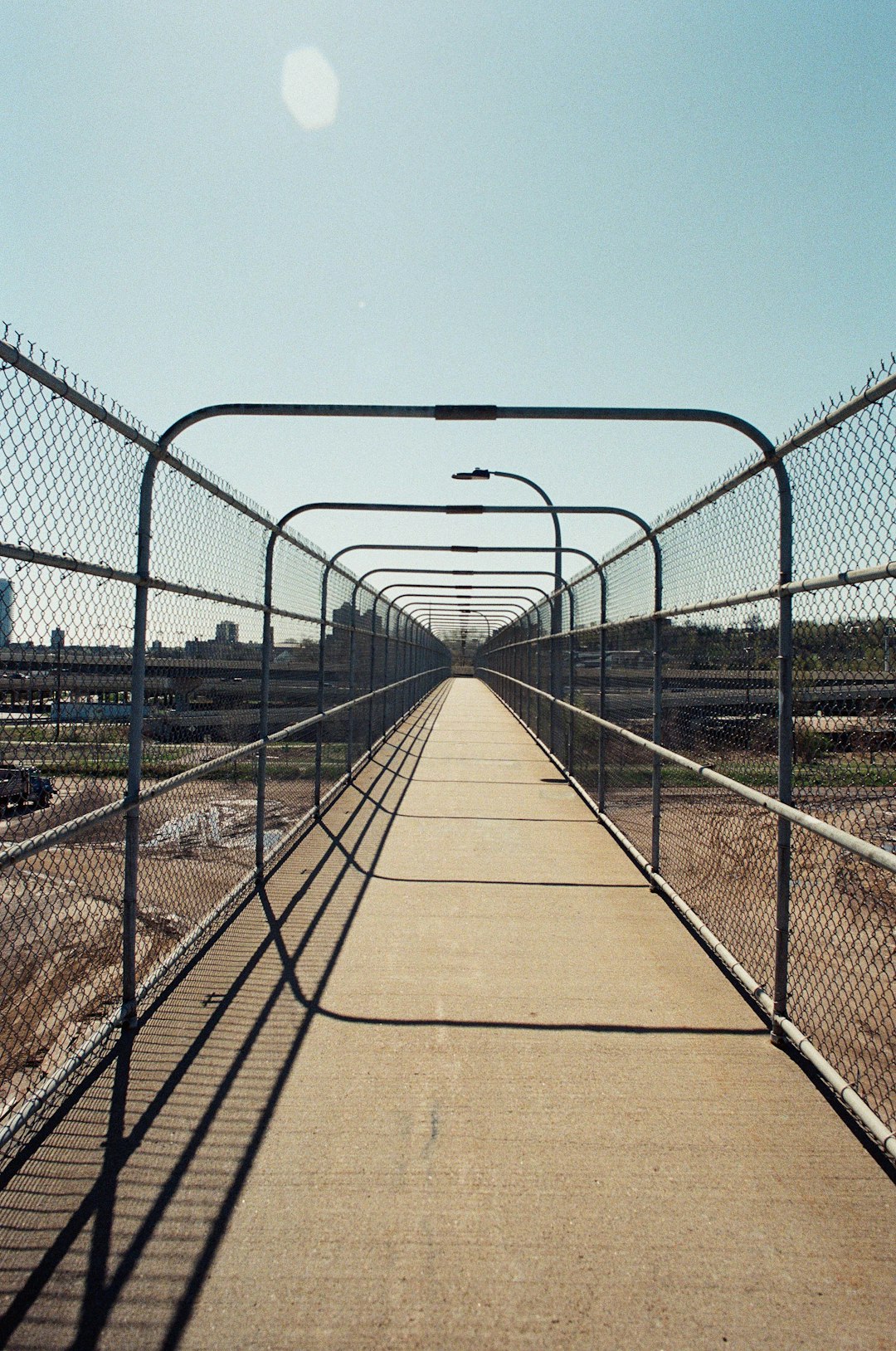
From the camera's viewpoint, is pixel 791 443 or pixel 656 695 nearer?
pixel 791 443

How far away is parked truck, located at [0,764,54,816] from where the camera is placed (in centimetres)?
216

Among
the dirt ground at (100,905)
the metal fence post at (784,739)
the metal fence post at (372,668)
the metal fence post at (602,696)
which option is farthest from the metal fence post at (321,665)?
the metal fence post at (784,739)

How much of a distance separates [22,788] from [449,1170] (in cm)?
152

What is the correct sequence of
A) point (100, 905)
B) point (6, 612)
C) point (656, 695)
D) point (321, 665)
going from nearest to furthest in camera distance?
point (6, 612), point (100, 905), point (656, 695), point (321, 665)

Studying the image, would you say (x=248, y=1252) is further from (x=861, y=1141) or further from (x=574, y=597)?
(x=574, y=597)

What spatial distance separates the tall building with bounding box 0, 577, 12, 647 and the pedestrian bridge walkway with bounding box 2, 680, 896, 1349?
1382 millimetres

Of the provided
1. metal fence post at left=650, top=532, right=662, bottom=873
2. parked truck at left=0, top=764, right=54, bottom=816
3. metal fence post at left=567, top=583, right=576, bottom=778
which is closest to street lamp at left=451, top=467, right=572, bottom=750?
metal fence post at left=567, top=583, right=576, bottom=778

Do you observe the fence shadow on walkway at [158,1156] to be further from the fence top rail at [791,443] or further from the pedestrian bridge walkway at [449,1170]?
the fence top rail at [791,443]

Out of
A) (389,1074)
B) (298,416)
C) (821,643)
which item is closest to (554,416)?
(298,416)

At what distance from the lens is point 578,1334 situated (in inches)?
67.5

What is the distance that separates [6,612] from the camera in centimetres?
212

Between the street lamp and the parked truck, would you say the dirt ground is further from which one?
the street lamp

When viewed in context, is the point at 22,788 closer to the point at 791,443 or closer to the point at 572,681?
the point at 791,443

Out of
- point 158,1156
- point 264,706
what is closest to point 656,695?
point 264,706
